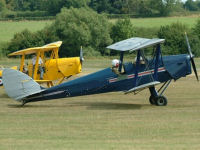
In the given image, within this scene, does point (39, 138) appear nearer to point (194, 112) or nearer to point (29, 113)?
point (29, 113)

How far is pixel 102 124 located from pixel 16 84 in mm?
3865

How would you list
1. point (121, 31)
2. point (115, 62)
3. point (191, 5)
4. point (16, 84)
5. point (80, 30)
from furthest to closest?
point (191, 5)
point (121, 31)
point (80, 30)
point (115, 62)
point (16, 84)

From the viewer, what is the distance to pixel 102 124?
1252cm

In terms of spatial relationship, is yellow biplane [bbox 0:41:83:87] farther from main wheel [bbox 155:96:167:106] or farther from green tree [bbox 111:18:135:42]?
green tree [bbox 111:18:135:42]

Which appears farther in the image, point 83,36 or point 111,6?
point 111,6

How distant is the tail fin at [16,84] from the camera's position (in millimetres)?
15234

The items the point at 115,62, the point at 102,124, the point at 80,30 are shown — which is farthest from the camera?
the point at 80,30

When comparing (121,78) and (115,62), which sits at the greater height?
(115,62)

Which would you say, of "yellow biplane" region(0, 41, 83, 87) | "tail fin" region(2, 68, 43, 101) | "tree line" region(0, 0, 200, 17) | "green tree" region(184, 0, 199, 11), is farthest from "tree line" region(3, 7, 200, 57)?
"green tree" region(184, 0, 199, 11)

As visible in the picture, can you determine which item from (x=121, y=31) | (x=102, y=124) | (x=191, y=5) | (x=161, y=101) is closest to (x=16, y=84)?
(x=102, y=124)

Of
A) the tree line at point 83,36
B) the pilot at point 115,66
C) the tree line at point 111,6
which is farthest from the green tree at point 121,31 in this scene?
the pilot at point 115,66

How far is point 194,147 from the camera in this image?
9711mm

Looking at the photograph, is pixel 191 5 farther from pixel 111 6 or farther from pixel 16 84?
pixel 16 84

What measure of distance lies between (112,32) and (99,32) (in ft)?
14.7
